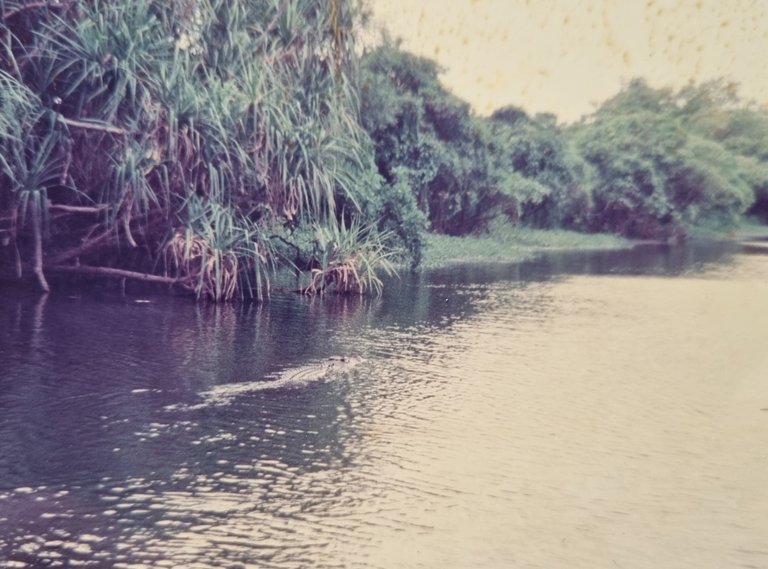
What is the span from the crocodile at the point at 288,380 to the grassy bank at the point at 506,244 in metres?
13.7

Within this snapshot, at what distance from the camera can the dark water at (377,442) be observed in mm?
5230

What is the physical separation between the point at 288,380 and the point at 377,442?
248 cm

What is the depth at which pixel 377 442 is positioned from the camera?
24.0 ft

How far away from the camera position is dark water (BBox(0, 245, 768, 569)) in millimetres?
5230

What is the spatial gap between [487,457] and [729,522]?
184 cm

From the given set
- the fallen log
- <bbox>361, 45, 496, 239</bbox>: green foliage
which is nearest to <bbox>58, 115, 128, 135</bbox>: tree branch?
the fallen log

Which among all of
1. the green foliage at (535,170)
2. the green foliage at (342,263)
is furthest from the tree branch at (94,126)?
the green foliage at (535,170)

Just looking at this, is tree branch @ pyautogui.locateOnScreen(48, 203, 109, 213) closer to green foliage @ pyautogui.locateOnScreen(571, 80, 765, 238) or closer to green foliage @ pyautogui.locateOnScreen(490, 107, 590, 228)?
green foliage @ pyautogui.locateOnScreen(490, 107, 590, 228)

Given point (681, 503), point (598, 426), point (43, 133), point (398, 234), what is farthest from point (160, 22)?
point (681, 503)

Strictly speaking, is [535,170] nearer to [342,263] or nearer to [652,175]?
[652,175]

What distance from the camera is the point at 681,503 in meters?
6.06

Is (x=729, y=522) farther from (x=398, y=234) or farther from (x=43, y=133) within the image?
(x=398, y=234)

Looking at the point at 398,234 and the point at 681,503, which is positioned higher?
the point at 398,234

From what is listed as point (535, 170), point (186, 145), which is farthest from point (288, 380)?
point (535, 170)
